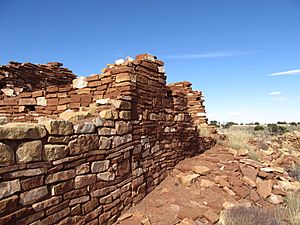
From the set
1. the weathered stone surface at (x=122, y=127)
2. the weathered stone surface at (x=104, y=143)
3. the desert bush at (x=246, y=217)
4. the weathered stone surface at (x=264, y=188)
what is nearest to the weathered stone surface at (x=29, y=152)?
the weathered stone surface at (x=104, y=143)

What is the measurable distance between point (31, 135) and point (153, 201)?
2.67 m

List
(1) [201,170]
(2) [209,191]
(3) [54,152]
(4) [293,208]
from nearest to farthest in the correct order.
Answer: (3) [54,152] → (4) [293,208] → (2) [209,191] → (1) [201,170]

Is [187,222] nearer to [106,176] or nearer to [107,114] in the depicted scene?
[106,176]

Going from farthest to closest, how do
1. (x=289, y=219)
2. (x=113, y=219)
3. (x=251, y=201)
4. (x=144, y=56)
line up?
(x=144, y=56), (x=251, y=201), (x=289, y=219), (x=113, y=219)

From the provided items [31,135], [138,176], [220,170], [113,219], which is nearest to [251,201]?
[220,170]

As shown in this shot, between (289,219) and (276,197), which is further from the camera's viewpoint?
(276,197)

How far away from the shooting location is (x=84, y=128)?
3.73m

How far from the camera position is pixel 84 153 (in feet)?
12.1

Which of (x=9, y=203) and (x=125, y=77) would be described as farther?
(x=125, y=77)

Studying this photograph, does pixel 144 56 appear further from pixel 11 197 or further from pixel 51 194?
pixel 11 197

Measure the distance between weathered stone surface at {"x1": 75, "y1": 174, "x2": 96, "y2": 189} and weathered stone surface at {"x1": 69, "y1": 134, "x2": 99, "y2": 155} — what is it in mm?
341

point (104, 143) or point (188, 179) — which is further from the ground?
point (104, 143)

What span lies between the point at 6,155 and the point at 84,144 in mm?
1154

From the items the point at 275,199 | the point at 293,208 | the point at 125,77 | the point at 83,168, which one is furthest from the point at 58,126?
the point at 275,199
